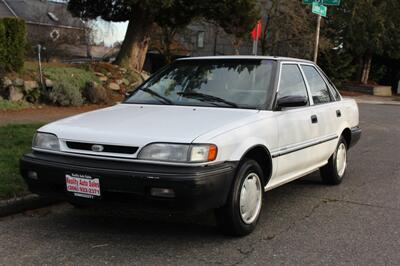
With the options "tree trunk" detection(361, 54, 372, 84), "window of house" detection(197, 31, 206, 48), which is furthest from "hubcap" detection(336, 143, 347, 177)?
"window of house" detection(197, 31, 206, 48)

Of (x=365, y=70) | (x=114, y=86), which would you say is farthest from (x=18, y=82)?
(x=365, y=70)

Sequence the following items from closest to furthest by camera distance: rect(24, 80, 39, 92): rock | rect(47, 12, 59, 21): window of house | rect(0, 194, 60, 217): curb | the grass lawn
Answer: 1. rect(0, 194, 60, 217): curb
2. the grass lawn
3. rect(24, 80, 39, 92): rock
4. rect(47, 12, 59, 21): window of house

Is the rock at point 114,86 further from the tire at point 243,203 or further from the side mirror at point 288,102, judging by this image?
the tire at point 243,203

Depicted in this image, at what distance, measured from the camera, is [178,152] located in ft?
13.1

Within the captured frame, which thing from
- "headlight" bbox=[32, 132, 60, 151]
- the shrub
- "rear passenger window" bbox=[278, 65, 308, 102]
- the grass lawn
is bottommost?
the grass lawn

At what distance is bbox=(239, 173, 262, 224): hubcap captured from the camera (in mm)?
4516

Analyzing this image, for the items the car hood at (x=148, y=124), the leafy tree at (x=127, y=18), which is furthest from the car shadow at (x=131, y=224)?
the leafy tree at (x=127, y=18)

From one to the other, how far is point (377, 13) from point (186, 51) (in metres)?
16.6

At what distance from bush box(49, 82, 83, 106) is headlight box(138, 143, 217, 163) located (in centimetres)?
1044

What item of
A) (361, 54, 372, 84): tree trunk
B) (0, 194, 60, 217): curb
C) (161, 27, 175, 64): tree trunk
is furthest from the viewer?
(361, 54, 372, 84): tree trunk

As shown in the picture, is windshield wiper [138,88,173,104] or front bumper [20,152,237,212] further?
windshield wiper [138,88,173,104]

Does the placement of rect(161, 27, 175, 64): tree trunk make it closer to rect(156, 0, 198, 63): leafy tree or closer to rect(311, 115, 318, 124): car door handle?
rect(156, 0, 198, 63): leafy tree

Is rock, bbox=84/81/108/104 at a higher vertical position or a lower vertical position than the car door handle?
lower

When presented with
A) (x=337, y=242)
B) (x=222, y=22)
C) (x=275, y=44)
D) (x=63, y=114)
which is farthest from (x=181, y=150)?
(x=275, y=44)
